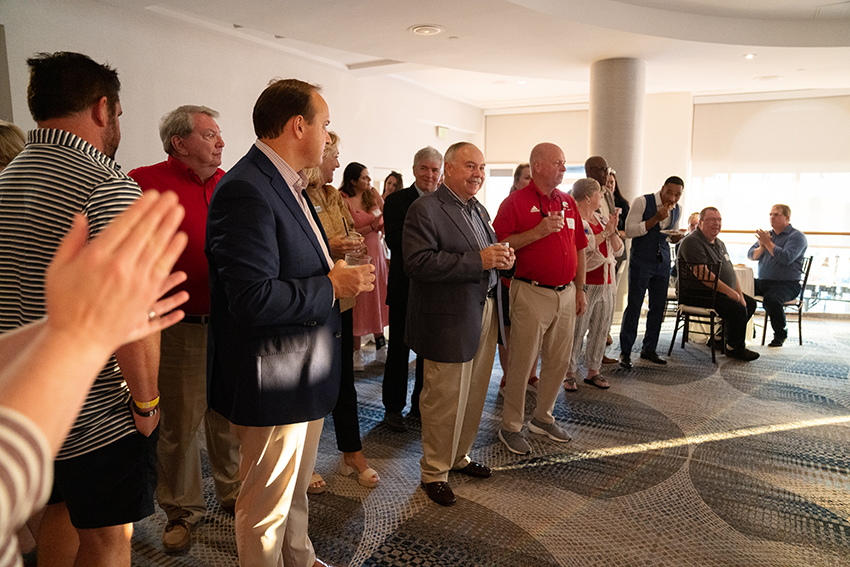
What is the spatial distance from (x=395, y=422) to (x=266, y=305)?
2156 mm

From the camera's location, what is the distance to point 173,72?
564cm

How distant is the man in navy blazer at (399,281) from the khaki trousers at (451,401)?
18.1 inches

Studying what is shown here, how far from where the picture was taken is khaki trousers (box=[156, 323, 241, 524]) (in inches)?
86.3

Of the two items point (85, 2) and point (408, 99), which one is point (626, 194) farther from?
point (85, 2)

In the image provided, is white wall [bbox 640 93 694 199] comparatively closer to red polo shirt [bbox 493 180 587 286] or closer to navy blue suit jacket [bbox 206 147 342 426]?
red polo shirt [bbox 493 180 587 286]

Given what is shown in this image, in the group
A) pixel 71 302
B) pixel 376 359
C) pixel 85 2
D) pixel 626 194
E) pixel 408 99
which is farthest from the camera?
pixel 408 99

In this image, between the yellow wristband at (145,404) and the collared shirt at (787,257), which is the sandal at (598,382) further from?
the yellow wristband at (145,404)

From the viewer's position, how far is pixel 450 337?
243cm

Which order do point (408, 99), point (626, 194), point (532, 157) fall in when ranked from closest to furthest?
point (532, 157) < point (626, 194) < point (408, 99)

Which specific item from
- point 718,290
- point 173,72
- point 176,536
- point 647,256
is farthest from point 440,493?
point 173,72

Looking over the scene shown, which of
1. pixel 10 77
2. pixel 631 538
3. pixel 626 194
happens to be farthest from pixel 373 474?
pixel 626 194

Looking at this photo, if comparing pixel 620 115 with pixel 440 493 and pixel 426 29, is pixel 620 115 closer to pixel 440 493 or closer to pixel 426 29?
pixel 426 29

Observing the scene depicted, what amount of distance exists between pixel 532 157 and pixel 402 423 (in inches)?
71.8

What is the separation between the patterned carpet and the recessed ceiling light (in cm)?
369
